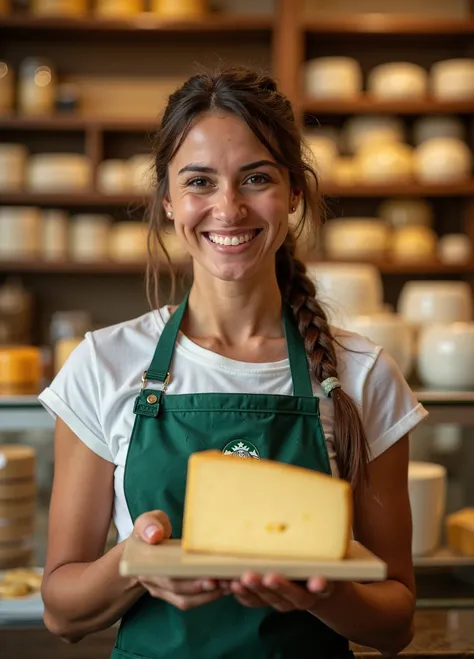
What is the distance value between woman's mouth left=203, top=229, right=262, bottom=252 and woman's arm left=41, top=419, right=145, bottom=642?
1.14 feet

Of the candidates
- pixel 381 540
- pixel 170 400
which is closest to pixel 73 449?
pixel 170 400

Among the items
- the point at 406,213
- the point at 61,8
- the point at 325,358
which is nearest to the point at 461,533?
the point at 325,358

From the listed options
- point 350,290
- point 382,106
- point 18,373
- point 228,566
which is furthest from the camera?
point 382,106

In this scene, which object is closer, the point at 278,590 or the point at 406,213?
the point at 278,590

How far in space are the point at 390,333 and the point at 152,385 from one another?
0.73 m

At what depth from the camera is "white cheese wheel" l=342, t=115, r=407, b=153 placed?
4.30 metres

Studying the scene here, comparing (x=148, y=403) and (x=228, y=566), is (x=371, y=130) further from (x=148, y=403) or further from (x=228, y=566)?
(x=228, y=566)

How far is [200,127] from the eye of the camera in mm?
1370

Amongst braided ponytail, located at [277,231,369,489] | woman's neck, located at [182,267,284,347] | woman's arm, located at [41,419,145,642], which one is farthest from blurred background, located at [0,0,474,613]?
woman's arm, located at [41,419,145,642]

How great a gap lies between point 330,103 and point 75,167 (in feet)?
3.94

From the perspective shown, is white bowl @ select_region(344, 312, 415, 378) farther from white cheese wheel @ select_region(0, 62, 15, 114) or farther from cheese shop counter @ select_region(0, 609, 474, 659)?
white cheese wheel @ select_region(0, 62, 15, 114)

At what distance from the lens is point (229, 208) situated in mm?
1308

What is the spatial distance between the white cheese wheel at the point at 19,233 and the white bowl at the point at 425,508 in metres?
2.82

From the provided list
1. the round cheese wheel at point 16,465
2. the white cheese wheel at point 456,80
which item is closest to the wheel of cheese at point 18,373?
the round cheese wheel at point 16,465
